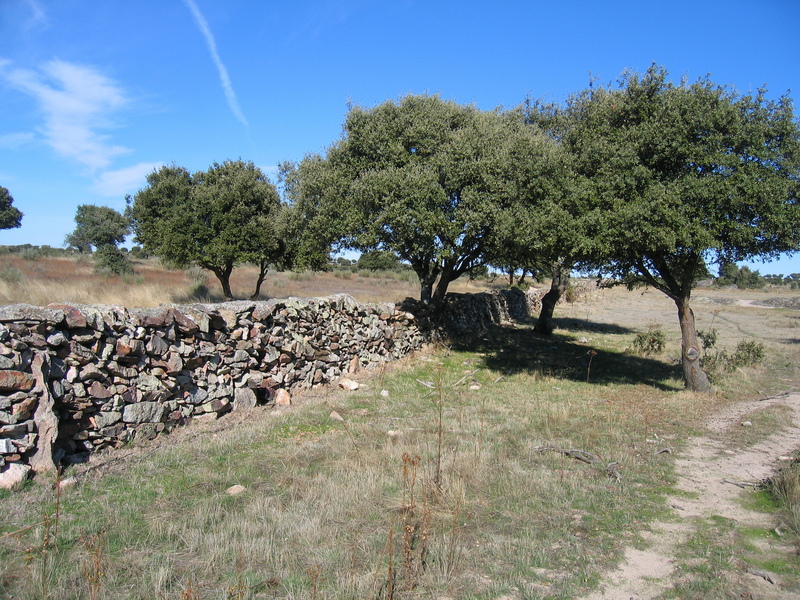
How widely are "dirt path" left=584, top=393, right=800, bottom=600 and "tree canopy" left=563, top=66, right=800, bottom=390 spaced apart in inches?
137

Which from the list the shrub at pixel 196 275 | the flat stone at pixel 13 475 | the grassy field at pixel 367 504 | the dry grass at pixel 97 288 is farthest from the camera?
the shrub at pixel 196 275

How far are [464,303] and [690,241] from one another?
1104cm

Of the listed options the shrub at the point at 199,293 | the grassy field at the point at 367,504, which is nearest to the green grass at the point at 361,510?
the grassy field at the point at 367,504

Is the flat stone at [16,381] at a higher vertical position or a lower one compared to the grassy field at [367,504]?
higher

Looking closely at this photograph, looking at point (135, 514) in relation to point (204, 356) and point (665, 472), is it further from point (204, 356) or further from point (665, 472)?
point (665, 472)

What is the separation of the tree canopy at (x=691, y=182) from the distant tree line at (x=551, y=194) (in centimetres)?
3

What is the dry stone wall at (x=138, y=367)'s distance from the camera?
19.5ft

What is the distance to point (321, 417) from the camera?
912 centimetres

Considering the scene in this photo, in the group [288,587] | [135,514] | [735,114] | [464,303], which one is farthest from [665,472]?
[464,303]

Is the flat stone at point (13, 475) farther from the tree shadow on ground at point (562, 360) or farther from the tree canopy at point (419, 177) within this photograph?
the tree shadow on ground at point (562, 360)

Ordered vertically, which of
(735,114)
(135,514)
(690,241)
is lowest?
(135,514)

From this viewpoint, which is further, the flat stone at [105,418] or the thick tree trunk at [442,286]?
the thick tree trunk at [442,286]

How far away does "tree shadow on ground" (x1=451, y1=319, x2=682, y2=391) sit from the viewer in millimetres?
14156

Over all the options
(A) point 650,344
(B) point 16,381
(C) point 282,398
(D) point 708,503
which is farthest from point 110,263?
(D) point 708,503
